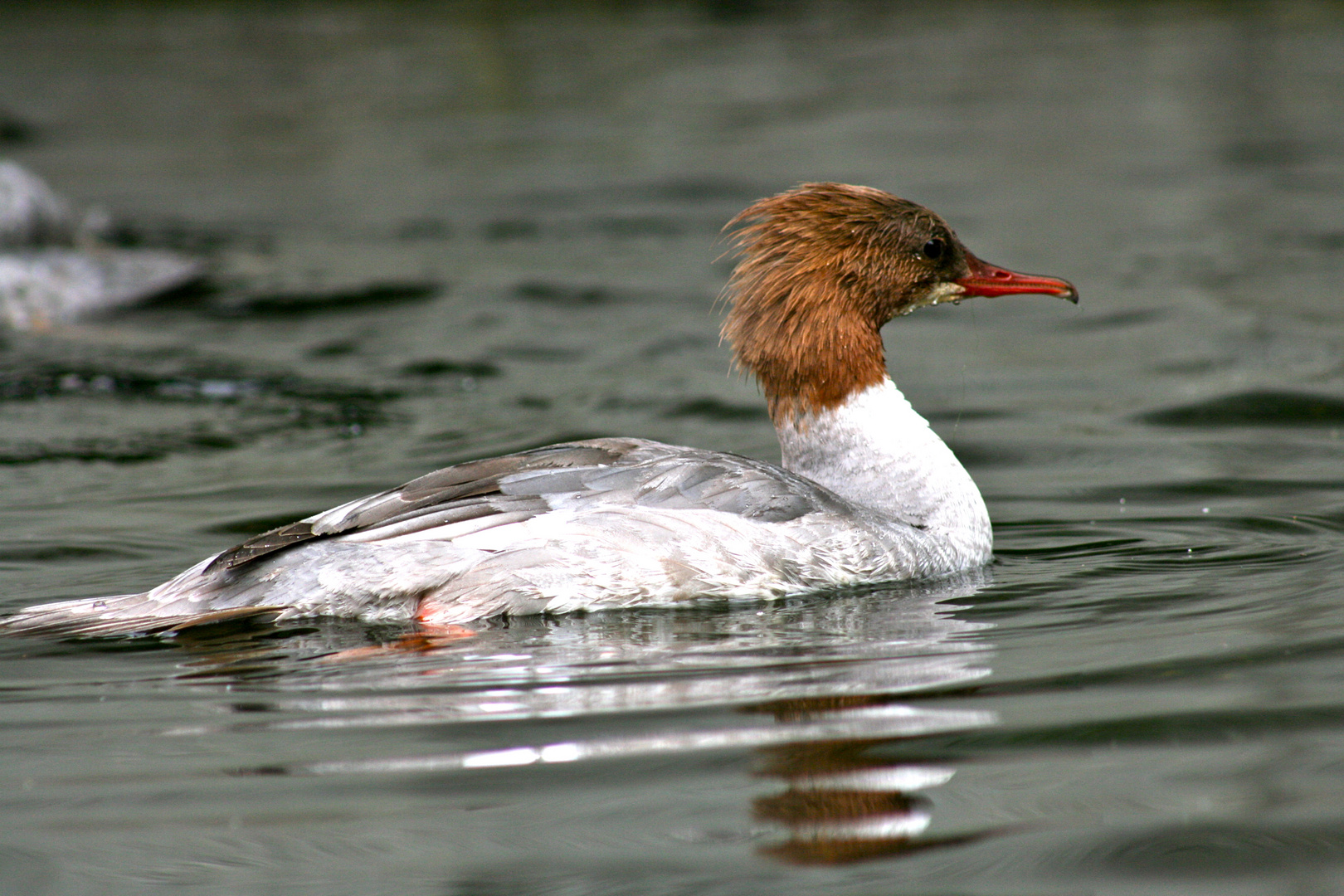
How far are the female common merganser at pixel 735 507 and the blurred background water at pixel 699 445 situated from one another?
0.11 m

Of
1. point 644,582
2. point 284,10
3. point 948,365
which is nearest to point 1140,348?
point 948,365

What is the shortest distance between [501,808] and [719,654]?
1.15 metres

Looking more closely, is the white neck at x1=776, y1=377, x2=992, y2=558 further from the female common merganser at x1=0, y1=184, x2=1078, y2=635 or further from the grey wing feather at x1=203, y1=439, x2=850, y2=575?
the grey wing feather at x1=203, y1=439, x2=850, y2=575

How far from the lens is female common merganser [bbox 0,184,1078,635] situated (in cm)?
460

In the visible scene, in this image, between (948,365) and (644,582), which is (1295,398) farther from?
(644,582)

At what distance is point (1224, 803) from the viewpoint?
10.2ft

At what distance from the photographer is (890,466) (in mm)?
5355

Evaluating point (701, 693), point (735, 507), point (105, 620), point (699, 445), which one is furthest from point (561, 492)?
point (699, 445)

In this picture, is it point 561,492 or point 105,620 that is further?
point 561,492

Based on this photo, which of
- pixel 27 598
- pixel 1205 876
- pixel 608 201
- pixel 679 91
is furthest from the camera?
pixel 679 91

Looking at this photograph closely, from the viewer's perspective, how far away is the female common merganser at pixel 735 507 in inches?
181

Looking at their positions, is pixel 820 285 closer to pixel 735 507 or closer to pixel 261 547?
pixel 735 507

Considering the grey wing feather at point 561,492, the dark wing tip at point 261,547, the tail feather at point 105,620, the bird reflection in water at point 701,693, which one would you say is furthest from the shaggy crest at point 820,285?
the tail feather at point 105,620

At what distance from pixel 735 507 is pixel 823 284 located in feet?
2.97
